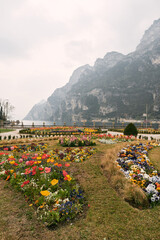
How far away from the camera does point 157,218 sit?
3.17m

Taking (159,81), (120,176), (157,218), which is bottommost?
(157,218)

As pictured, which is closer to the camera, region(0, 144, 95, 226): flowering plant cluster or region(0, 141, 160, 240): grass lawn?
region(0, 141, 160, 240): grass lawn

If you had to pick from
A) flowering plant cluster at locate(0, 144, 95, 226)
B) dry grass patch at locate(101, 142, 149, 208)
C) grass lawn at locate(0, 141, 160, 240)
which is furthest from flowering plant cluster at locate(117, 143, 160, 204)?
flowering plant cluster at locate(0, 144, 95, 226)

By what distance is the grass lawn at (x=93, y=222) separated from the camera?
265cm

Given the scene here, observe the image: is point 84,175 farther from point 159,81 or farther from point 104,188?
point 159,81

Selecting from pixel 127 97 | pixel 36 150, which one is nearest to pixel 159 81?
pixel 127 97

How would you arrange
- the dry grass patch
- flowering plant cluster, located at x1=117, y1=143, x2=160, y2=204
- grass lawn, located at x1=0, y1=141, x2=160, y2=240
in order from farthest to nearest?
flowering plant cluster, located at x1=117, y1=143, x2=160, y2=204 < the dry grass patch < grass lawn, located at x1=0, y1=141, x2=160, y2=240

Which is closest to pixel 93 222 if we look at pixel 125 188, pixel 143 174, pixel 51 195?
pixel 51 195

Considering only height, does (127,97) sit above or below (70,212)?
above

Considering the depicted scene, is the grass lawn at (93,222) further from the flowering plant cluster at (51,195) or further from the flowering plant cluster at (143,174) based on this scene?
the flowering plant cluster at (143,174)

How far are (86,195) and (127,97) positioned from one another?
7852 inches

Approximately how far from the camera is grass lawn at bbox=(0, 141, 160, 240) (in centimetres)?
265

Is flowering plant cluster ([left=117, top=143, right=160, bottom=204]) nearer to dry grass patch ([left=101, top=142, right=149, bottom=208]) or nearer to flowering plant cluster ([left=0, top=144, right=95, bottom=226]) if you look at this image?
dry grass patch ([left=101, top=142, right=149, bottom=208])

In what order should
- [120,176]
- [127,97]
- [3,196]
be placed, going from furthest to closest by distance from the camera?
[127,97] → [120,176] → [3,196]
